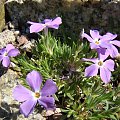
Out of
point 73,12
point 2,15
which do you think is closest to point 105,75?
point 73,12

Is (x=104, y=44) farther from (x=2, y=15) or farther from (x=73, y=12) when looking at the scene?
(x=2, y=15)

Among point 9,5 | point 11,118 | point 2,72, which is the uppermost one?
point 9,5

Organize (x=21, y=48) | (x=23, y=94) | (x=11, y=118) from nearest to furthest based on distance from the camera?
(x=23, y=94) → (x=11, y=118) → (x=21, y=48)

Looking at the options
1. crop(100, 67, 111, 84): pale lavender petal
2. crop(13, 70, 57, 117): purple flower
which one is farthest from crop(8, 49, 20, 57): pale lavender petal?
crop(100, 67, 111, 84): pale lavender petal

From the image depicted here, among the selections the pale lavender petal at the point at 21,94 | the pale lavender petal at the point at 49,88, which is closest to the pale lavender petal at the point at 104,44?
the pale lavender petal at the point at 49,88

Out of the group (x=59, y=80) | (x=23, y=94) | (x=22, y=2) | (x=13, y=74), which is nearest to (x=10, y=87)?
(x=13, y=74)

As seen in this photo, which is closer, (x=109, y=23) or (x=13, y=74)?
(x=13, y=74)

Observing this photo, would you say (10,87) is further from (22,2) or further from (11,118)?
(22,2)

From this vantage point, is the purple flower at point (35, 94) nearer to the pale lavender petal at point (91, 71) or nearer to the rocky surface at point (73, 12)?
the pale lavender petal at point (91, 71)
